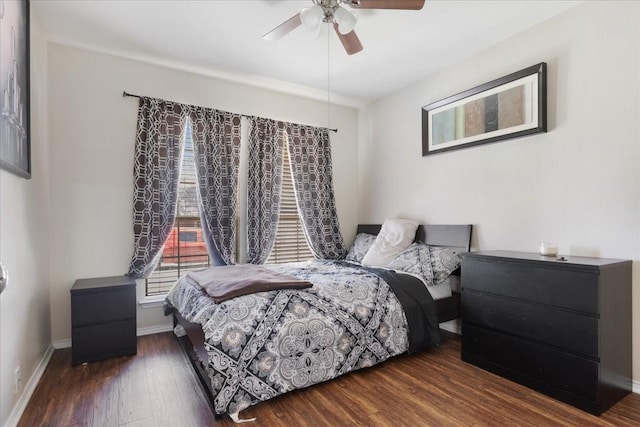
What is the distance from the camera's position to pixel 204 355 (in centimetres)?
203

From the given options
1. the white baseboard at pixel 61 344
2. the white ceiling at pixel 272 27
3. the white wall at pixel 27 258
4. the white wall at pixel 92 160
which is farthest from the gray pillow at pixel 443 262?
the white baseboard at pixel 61 344

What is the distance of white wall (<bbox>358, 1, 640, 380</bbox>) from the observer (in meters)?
2.28

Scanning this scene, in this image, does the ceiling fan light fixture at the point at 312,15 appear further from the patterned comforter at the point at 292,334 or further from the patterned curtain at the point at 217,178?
the patterned curtain at the point at 217,178

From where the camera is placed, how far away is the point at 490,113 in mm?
3076

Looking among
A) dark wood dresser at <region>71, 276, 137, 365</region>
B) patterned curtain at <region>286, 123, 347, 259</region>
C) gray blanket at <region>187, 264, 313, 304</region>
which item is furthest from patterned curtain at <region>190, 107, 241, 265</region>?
dark wood dresser at <region>71, 276, 137, 365</region>

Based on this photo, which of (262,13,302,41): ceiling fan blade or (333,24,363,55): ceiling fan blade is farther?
(333,24,363,55): ceiling fan blade

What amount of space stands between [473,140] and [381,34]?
1.34 metres

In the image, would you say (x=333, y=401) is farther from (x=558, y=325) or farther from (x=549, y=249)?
(x=549, y=249)

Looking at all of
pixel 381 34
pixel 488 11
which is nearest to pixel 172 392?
pixel 381 34

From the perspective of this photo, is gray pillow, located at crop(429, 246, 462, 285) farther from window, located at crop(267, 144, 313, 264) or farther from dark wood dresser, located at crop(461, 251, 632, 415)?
window, located at crop(267, 144, 313, 264)

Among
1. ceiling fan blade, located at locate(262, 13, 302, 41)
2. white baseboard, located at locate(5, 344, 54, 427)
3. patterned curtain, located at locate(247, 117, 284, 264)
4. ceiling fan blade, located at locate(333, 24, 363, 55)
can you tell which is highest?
ceiling fan blade, located at locate(262, 13, 302, 41)

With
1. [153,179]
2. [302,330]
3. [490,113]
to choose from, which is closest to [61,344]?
[153,179]

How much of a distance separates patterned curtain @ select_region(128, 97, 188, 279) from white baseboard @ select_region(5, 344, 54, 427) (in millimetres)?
885

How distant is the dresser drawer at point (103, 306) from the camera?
2.62 m
